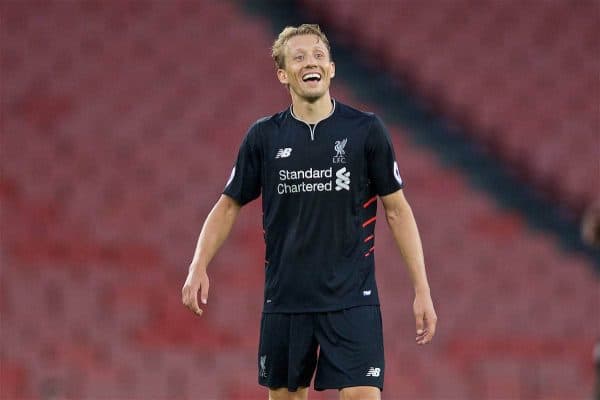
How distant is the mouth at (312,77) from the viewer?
4328mm

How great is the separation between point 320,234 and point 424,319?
0.46 meters

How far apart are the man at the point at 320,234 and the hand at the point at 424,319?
0.04ft

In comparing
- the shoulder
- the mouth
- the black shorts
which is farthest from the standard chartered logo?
the black shorts

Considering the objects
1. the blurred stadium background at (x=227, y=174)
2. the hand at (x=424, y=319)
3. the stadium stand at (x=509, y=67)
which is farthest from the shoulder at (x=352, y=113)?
the stadium stand at (x=509, y=67)

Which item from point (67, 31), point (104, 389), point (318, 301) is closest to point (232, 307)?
point (104, 389)

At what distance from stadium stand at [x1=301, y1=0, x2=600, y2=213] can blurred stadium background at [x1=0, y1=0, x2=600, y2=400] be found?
0.07 ft

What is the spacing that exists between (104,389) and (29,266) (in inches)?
52.9

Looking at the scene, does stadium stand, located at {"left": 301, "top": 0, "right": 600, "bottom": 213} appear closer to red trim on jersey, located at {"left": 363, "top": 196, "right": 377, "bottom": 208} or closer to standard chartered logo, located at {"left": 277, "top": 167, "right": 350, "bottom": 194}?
red trim on jersey, located at {"left": 363, "top": 196, "right": 377, "bottom": 208}

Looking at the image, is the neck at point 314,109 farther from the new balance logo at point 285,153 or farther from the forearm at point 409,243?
the forearm at point 409,243

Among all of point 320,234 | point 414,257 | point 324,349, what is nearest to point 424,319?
point 414,257

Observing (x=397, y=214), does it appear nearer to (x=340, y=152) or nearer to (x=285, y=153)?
(x=340, y=152)

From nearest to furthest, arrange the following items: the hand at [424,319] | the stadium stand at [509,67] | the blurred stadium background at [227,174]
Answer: the hand at [424,319] < the blurred stadium background at [227,174] < the stadium stand at [509,67]

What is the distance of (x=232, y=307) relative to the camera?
9.77 m

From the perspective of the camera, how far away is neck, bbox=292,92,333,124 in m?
4.38
